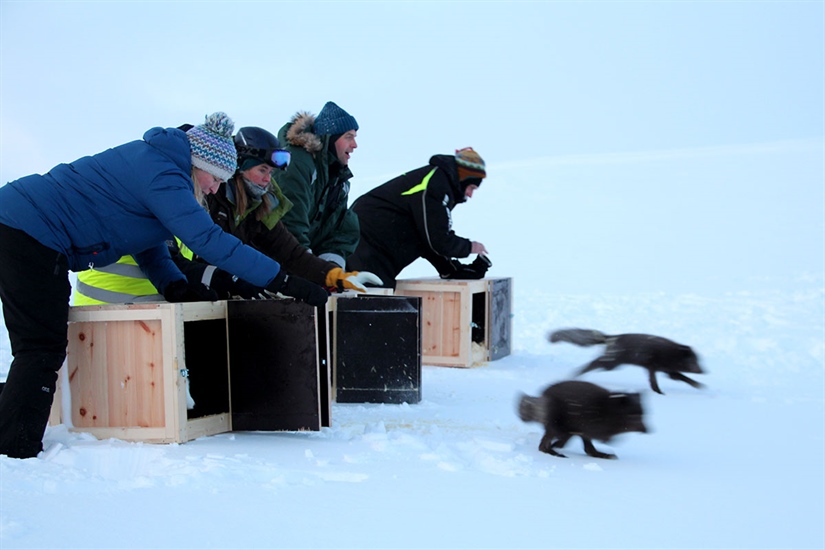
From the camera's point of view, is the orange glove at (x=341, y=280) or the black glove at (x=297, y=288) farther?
the orange glove at (x=341, y=280)

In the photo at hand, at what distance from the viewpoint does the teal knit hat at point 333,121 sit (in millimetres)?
4922

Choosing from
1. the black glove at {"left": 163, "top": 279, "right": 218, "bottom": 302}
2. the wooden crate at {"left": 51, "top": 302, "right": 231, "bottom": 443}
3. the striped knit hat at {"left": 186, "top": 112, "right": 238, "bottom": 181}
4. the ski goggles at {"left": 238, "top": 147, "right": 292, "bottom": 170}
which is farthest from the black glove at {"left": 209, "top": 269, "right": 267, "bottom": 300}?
the striped knit hat at {"left": 186, "top": 112, "right": 238, "bottom": 181}

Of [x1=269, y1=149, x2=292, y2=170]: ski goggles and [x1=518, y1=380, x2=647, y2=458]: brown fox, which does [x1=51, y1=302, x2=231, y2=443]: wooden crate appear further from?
[x1=518, y1=380, x2=647, y2=458]: brown fox

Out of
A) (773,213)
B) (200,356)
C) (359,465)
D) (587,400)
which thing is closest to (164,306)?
(200,356)

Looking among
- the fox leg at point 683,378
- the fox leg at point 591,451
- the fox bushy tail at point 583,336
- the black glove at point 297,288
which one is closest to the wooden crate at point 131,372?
the black glove at point 297,288

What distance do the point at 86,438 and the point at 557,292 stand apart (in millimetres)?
6413

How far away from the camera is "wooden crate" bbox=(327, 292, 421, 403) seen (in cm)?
429

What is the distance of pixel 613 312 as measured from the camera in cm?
778

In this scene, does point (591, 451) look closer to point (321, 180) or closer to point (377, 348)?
point (377, 348)

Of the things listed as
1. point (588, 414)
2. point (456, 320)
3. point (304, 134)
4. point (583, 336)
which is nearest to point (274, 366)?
point (588, 414)

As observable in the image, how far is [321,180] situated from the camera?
16.5ft

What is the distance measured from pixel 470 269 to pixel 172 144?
128 inches

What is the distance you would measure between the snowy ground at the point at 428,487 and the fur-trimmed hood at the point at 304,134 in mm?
1478

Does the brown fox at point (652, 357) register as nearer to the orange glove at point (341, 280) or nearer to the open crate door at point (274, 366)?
the orange glove at point (341, 280)
